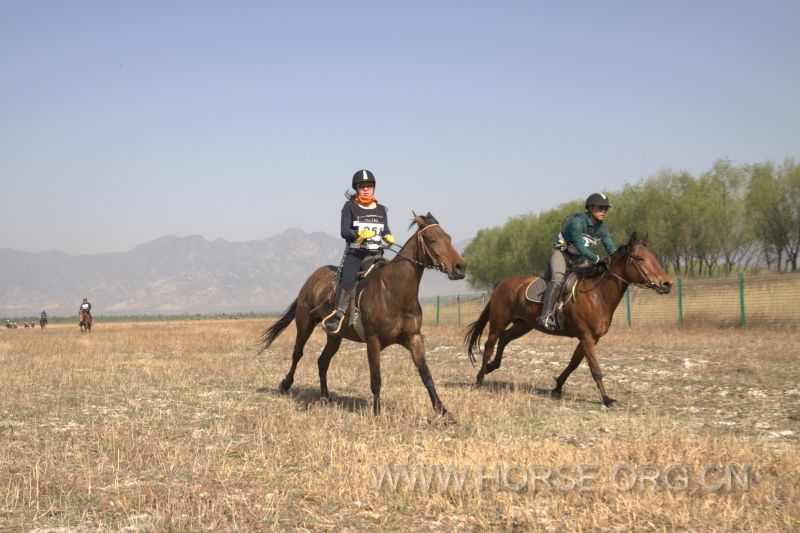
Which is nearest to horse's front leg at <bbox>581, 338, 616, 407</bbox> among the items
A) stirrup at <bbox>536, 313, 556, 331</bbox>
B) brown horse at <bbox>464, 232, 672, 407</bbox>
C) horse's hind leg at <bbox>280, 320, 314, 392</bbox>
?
brown horse at <bbox>464, 232, 672, 407</bbox>

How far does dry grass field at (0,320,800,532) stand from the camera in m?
5.20

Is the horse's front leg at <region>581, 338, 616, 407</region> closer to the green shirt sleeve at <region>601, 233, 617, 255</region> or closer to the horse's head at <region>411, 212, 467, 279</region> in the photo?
the green shirt sleeve at <region>601, 233, 617, 255</region>

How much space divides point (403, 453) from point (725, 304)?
28.2 m

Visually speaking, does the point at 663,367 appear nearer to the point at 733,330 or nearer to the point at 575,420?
the point at 575,420

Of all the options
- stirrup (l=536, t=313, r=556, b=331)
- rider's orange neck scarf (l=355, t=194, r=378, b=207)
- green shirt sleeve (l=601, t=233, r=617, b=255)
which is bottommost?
stirrup (l=536, t=313, r=556, b=331)

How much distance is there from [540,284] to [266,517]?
7.79m

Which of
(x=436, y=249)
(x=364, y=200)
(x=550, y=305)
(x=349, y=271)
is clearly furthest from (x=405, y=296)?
(x=550, y=305)

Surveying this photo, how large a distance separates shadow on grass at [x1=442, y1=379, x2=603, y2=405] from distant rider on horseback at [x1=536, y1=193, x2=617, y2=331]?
1186 millimetres

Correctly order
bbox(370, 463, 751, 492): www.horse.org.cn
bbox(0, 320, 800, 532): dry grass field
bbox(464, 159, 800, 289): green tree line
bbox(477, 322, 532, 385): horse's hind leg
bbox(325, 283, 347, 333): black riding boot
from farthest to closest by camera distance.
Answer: bbox(464, 159, 800, 289): green tree line
bbox(477, 322, 532, 385): horse's hind leg
bbox(325, 283, 347, 333): black riding boot
bbox(370, 463, 751, 492): www.horse.org.cn
bbox(0, 320, 800, 532): dry grass field

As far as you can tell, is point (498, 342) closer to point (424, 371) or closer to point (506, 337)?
point (506, 337)

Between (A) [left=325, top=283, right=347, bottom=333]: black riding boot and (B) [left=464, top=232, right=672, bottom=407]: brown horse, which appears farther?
(B) [left=464, top=232, right=672, bottom=407]: brown horse

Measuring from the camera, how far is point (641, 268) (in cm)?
1076

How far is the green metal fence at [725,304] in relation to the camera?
27109mm

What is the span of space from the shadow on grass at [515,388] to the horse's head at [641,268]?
2.10 meters
